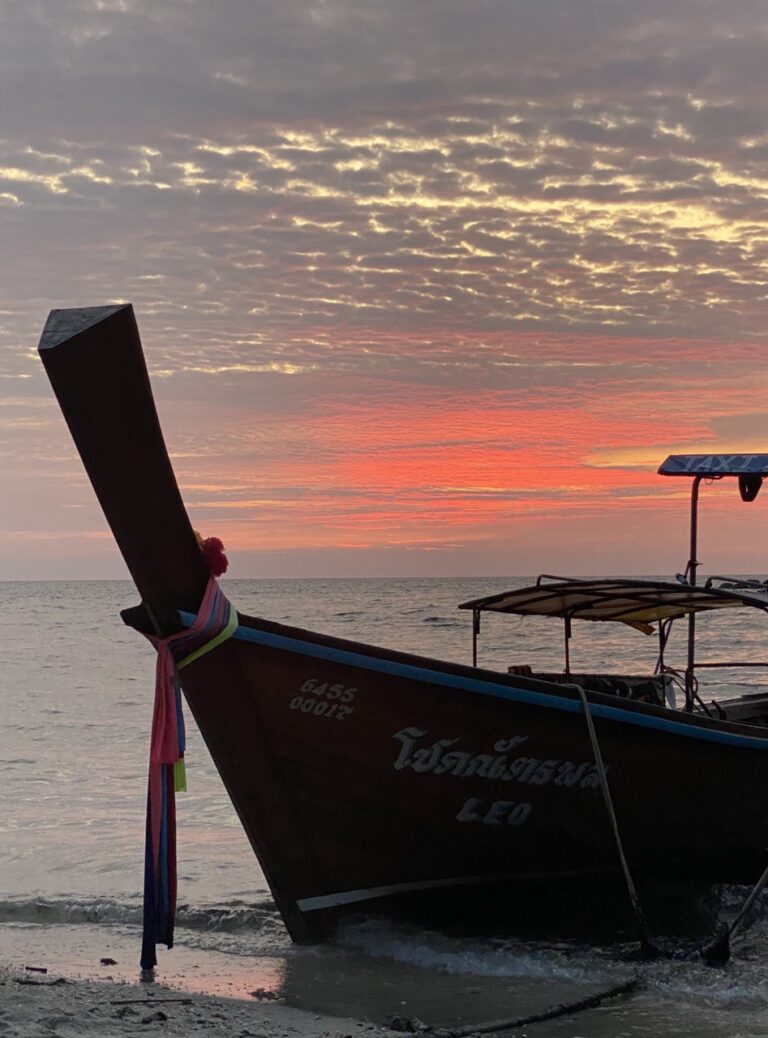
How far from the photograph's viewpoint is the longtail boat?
5.66m

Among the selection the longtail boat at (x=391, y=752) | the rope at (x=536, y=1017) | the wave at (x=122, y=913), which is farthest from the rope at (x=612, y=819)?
the wave at (x=122, y=913)

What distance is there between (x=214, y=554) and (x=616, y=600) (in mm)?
4457

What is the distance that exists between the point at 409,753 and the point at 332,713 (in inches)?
21.5

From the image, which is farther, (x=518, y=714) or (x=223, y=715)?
(x=518, y=714)

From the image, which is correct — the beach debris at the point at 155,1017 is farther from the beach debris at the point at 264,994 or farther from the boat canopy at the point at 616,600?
the boat canopy at the point at 616,600

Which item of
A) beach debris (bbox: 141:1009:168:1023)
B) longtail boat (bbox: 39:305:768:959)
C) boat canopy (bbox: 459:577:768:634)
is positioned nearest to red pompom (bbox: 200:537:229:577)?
longtail boat (bbox: 39:305:768:959)

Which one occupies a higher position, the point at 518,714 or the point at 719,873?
the point at 518,714

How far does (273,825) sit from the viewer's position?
265 inches

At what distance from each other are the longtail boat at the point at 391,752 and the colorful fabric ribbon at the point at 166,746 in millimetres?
30

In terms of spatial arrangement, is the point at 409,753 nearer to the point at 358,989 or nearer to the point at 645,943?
the point at 358,989

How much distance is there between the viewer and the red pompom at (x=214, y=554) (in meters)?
5.88

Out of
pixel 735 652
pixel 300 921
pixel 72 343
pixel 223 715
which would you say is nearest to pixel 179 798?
pixel 300 921

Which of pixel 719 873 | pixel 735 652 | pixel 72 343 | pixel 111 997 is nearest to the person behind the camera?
pixel 72 343

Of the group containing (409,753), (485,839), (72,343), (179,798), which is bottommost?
(179,798)
